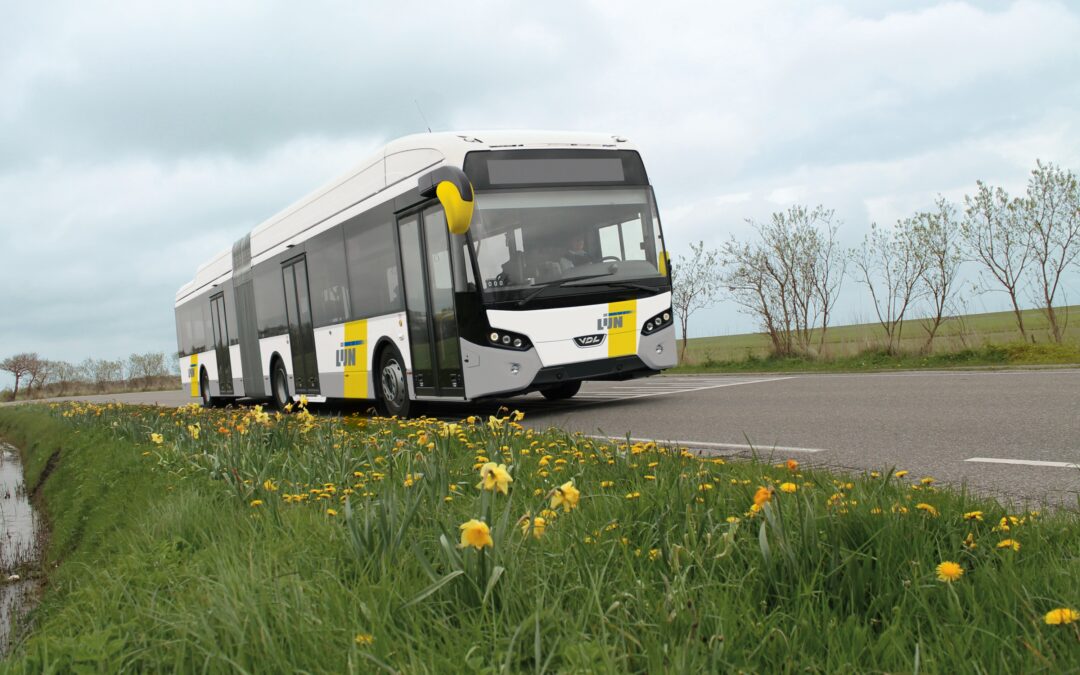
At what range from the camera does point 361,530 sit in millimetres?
3188

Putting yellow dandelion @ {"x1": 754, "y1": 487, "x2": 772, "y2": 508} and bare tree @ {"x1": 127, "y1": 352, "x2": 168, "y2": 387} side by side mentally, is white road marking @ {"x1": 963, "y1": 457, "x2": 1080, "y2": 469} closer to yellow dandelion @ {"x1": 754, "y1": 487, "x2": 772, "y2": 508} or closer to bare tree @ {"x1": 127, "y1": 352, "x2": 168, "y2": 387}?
yellow dandelion @ {"x1": 754, "y1": 487, "x2": 772, "y2": 508}

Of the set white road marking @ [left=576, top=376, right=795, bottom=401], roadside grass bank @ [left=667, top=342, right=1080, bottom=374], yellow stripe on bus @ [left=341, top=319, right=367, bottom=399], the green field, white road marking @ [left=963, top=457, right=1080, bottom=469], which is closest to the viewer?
white road marking @ [left=963, top=457, right=1080, bottom=469]

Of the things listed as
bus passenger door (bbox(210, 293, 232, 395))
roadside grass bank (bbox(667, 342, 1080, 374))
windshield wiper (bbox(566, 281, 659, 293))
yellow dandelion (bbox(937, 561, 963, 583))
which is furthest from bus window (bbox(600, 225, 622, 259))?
bus passenger door (bbox(210, 293, 232, 395))

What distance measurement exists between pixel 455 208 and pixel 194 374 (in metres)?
16.9

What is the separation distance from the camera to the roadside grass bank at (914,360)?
15.4 meters

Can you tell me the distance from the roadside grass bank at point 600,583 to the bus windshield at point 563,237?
18.9 feet

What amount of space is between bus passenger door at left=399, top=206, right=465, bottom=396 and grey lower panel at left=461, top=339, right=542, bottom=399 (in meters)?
0.16

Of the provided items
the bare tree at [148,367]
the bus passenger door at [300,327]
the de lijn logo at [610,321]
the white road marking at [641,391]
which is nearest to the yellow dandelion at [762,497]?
the de lijn logo at [610,321]

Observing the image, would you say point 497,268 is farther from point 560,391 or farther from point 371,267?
point 560,391

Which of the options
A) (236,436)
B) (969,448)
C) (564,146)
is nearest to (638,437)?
(969,448)

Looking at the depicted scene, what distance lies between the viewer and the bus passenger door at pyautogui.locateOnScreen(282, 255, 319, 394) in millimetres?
14797

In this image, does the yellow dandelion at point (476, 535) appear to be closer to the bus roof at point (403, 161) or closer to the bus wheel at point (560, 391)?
the bus roof at point (403, 161)

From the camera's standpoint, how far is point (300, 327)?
15180mm

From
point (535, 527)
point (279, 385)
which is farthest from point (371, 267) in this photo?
point (535, 527)
